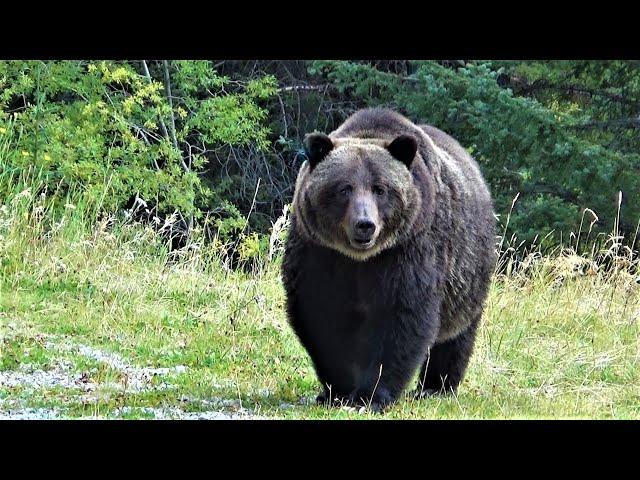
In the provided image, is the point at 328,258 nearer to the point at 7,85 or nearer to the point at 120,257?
the point at 120,257

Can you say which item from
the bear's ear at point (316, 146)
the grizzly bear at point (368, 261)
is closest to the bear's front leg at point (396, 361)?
the grizzly bear at point (368, 261)

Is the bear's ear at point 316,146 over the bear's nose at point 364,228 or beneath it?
over

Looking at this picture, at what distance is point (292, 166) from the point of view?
18.4 meters

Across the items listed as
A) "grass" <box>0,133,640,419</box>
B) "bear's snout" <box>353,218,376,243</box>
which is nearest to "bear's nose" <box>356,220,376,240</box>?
"bear's snout" <box>353,218,376,243</box>

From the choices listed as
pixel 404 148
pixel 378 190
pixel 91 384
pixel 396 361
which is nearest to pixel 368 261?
pixel 378 190

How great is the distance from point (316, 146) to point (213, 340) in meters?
2.42

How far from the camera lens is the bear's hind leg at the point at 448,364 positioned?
25.3 ft

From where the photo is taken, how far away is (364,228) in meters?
5.96

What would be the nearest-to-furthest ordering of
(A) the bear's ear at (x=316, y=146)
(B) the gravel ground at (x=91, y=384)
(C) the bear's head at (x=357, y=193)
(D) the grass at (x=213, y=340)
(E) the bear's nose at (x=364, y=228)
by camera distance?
(E) the bear's nose at (x=364, y=228), (B) the gravel ground at (x=91, y=384), (C) the bear's head at (x=357, y=193), (A) the bear's ear at (x=316, y=146), (D) the grass at (x=213, y=340)

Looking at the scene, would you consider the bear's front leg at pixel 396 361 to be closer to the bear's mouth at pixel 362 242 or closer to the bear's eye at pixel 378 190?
the bear's mouth at pixel 362 242

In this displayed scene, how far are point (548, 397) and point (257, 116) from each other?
9.57m

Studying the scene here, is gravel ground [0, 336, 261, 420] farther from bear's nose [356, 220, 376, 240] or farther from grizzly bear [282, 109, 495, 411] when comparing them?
bear's nose [356, 220, 376, 240]

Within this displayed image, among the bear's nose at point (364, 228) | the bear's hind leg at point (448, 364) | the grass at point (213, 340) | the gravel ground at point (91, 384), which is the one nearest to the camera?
the bear's nose at point (364, 228)
